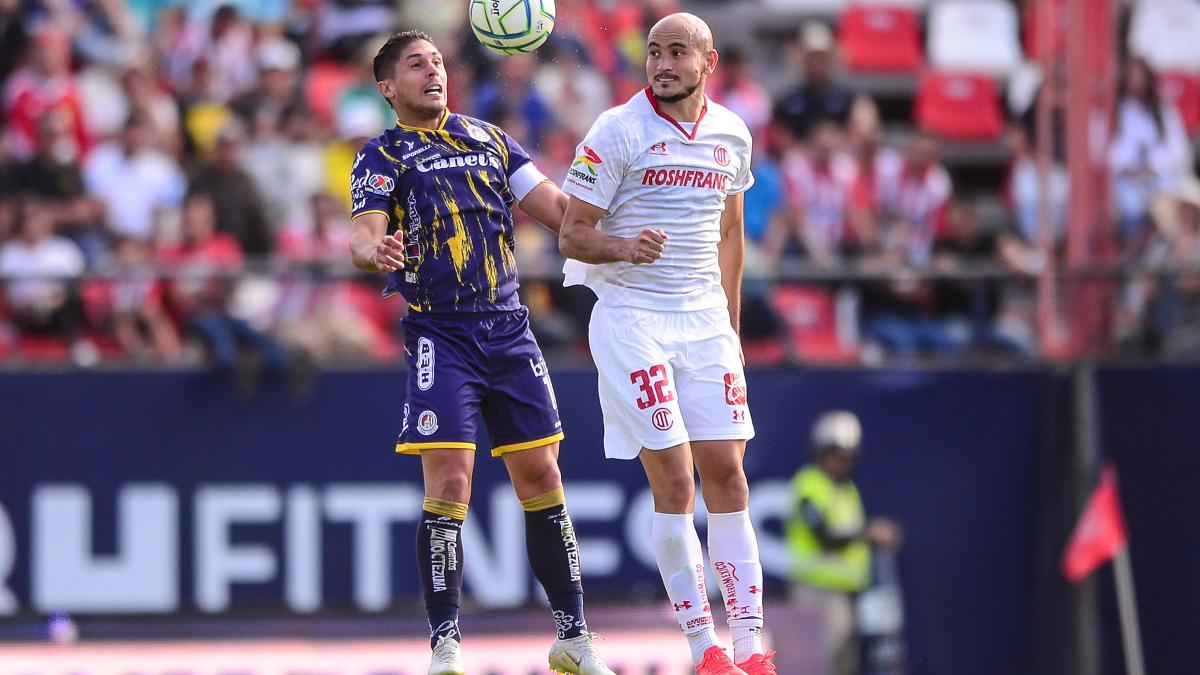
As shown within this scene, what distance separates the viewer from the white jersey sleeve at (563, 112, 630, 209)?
297 inches

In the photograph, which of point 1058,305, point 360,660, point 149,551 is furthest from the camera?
point 1058,305

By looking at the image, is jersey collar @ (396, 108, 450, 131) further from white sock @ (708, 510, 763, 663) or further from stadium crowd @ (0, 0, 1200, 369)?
stadium crowd @ (0, 0, 1200, 369)

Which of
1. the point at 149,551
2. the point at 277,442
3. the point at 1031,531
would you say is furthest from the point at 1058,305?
the point at 149,551

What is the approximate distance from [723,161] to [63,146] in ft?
→ 25.7

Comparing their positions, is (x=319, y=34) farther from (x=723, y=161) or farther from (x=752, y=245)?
(x=723, y=161)

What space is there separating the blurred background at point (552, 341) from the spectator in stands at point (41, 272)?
0.09ft

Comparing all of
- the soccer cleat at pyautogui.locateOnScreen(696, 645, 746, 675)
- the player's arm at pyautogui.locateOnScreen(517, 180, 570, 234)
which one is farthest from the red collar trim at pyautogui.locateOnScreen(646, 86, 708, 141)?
the soccer cleat at pyautogui.locateOnScreen(696, 645, 746, 675)

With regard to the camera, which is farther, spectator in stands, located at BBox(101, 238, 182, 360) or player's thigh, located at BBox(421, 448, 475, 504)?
spectator in stands, located at BBox(101, 238, 182, 360)

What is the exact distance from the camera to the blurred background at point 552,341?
43.3 feet

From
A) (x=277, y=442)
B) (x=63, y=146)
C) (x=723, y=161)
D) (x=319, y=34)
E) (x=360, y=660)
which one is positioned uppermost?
(x=319, y=34)

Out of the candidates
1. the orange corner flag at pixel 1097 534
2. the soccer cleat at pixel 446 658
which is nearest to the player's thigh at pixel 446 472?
the soccer cleat at pixel 446 658

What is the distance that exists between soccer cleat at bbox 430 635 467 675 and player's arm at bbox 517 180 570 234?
170cm

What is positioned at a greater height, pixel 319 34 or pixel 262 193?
pixel 319 34

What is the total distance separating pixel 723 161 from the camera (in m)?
7.73
